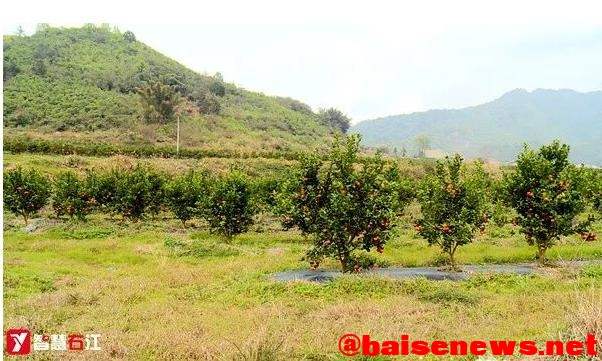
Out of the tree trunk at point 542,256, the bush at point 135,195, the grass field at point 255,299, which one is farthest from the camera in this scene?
the bush at point 135,195

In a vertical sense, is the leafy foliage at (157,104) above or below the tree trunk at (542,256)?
above

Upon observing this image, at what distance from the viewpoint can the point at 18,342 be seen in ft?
36.9

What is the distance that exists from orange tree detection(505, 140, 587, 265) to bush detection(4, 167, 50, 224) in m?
33.8

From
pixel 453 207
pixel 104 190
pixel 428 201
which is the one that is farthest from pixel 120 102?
pixel 453 207

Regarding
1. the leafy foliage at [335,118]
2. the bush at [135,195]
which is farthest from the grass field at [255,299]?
the leafy foliage at [335,118]

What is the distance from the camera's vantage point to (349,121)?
154 m

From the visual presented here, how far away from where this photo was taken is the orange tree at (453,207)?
23.6 metres

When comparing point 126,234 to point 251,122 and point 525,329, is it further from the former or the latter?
point 251,122

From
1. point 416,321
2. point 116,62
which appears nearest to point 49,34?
point 116,62

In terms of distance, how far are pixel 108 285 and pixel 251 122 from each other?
9668 centimetres

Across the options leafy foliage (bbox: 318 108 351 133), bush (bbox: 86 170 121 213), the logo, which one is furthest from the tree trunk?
leafy foliage (bbox: 318 108 351 133)

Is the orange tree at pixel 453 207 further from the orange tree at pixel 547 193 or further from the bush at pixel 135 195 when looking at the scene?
the bush at pixel 135 195

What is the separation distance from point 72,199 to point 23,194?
3.40 meters

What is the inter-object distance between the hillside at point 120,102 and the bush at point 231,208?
54447mm
